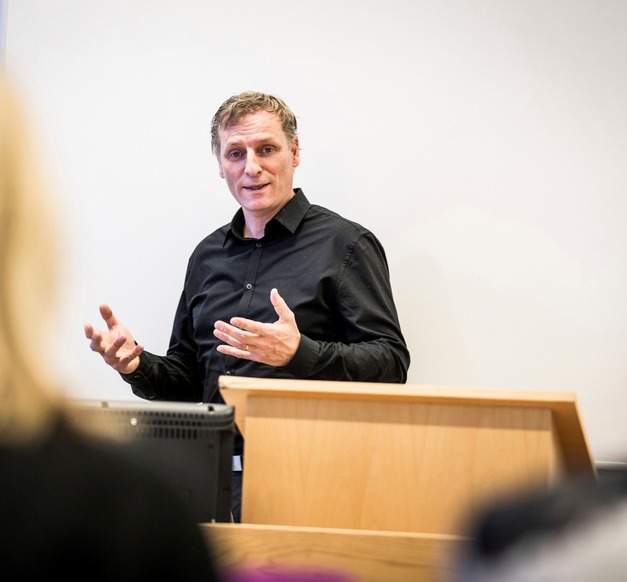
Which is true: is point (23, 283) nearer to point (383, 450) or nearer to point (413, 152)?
point (383, 450)

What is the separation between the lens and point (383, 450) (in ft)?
5.39

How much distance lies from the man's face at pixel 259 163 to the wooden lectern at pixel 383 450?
1.17m

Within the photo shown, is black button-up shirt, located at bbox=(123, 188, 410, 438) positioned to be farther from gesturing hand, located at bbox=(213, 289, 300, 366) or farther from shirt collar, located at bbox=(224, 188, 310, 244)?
gesturing hand, located at bbox=(213, 289, 300, 366)

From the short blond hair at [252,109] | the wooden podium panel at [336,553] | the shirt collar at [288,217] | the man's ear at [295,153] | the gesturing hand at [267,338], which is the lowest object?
the wooden podium panel at [336,553]

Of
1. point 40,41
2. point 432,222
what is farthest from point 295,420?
point 40,41

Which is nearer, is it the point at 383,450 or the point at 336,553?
the point at 336,553

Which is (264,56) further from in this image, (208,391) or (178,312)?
(208,391)

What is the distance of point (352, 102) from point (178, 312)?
809mm

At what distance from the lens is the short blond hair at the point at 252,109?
2.80m

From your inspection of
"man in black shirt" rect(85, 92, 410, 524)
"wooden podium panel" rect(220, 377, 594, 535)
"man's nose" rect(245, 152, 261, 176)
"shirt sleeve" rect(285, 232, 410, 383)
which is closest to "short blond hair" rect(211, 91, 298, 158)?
"man in black shirt" rect(85, 92, 410, 524)

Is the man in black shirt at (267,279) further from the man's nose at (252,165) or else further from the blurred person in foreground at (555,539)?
the blurred person in foreground at (555,539)

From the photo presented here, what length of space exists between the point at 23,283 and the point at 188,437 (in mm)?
858

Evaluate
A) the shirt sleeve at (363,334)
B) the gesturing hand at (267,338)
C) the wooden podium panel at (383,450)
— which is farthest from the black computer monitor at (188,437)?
the shirt sleeve at (363,334)

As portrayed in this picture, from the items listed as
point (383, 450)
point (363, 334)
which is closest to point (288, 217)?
point (363, 334)
